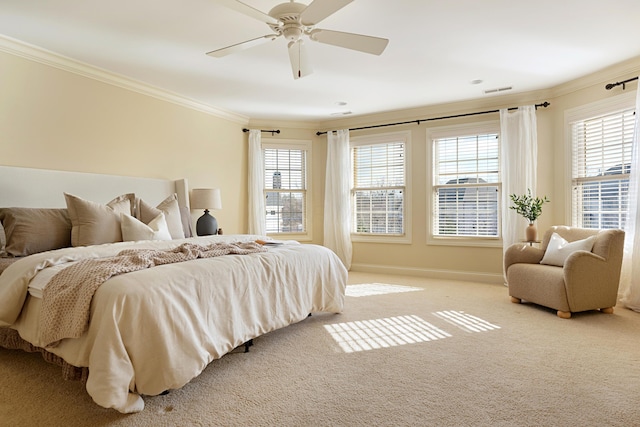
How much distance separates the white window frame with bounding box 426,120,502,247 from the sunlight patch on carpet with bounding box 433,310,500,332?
1.87 metres

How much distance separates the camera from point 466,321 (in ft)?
10.6

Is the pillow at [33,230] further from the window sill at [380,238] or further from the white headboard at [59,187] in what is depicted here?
the window sill at [380,238]

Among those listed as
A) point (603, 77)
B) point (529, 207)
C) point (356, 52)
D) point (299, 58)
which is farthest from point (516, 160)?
point (299, 58)

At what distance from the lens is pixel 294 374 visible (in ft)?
7.22

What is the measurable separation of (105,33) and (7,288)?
7.38 ft

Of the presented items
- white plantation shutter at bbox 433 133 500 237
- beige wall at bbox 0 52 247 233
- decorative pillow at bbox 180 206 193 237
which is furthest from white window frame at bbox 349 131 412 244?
decorative pillow at bbox 180 206 193 237

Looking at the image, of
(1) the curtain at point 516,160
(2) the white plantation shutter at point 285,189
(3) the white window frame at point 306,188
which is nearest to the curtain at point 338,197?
(3) the white window frame at point 306,188

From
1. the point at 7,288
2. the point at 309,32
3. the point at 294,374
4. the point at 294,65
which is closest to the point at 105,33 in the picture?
the point at 294,65

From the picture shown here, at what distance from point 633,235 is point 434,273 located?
2377mm

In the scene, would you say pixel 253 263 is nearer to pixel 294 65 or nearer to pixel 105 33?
pixel 294 65

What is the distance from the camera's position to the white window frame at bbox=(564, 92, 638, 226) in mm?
3949

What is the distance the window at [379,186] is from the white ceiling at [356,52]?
Answer: 1111 mm

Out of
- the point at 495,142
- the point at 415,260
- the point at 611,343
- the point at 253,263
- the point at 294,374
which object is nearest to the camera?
the point at 294,374

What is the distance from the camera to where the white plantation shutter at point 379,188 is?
573cm
